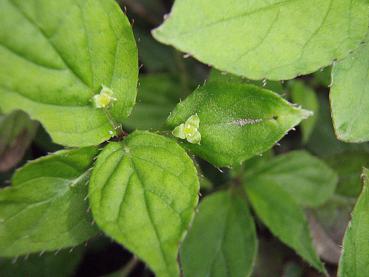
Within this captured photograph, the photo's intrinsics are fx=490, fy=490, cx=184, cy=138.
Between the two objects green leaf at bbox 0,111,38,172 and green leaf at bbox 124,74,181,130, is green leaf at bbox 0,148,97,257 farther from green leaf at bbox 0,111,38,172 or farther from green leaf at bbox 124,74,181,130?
green leaf at bbox 124,74,181,130

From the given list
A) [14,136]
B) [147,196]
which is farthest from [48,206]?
[14,136]

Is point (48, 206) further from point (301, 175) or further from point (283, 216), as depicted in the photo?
Answer: point (301, 175)

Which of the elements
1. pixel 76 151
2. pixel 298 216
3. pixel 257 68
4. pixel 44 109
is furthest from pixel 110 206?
pixel 298 216

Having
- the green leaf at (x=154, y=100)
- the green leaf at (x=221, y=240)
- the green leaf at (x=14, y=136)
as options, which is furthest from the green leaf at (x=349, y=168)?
the green leaf at (x=14, y=136)

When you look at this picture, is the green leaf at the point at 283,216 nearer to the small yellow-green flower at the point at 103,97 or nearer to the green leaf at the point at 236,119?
the green leaf at the point at 236,119

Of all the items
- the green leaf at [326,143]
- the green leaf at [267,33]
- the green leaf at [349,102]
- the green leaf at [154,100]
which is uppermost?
the green leaf at [267,33]

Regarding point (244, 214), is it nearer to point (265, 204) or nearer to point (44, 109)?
point (265, 204)
